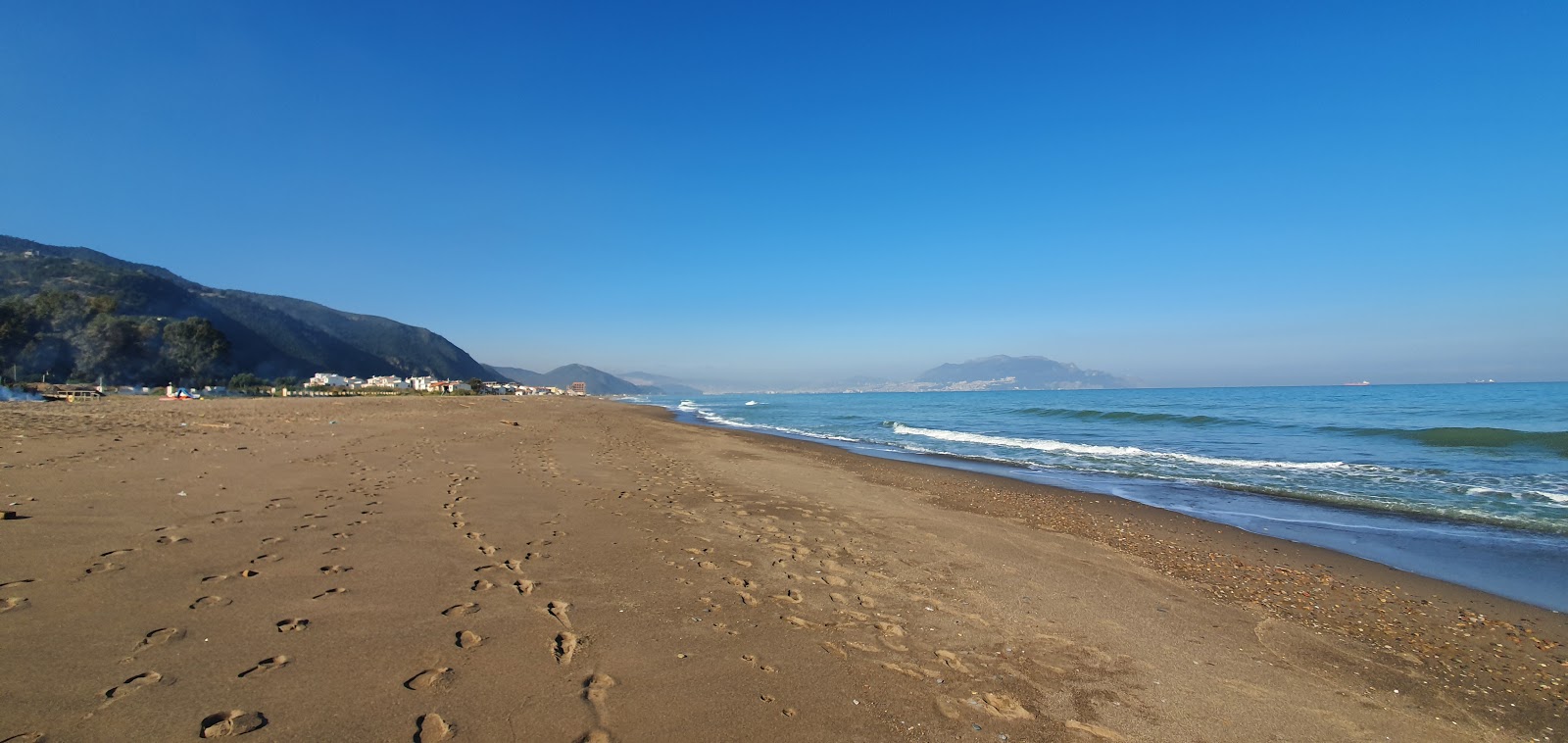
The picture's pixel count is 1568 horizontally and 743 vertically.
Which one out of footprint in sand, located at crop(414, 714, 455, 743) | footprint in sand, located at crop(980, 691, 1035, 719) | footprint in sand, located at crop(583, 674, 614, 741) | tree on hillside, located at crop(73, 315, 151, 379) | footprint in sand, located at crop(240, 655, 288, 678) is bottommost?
footprint in sand, located at crop(980, 691, 1035, 719)

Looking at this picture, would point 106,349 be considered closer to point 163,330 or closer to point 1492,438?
point 163,330

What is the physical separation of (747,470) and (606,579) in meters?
7.85

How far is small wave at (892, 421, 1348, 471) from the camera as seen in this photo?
14.7 metres

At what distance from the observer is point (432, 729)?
8.40ft

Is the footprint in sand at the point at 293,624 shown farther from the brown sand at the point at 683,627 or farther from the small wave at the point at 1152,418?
the small wave at the point at 1152,418

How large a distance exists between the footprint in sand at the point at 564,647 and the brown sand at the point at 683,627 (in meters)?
0.02

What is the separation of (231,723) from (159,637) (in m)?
1.25

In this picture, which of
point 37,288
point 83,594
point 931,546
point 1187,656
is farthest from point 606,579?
point 37,288

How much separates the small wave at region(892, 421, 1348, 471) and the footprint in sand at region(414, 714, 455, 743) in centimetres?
1744

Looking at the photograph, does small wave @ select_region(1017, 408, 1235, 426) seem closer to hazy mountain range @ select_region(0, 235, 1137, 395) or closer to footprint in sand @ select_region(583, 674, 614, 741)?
footprint in sand @ select_region(583, 674, 614, 741)

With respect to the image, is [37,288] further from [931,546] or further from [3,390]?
[931,546]

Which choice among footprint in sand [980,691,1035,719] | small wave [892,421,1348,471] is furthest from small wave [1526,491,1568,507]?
footprint in sand [980,691,1035,719]

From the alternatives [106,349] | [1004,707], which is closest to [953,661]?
[1004,707]

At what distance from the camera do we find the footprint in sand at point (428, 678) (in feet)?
9.55
